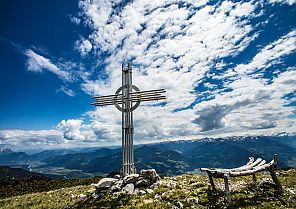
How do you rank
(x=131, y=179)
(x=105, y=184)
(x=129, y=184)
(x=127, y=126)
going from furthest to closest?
(x=127, y=126) < (x=105, y=184) < (x=131, y=179) < (x=129, y=184)

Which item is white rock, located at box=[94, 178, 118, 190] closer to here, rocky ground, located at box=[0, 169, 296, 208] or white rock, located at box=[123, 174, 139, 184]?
rocky ground, located at box=[0, 169, 296, 208]

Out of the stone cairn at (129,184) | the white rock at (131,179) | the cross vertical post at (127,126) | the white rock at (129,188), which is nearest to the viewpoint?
the white rock at (129,188)

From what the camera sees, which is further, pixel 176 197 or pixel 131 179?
pixel 131 179

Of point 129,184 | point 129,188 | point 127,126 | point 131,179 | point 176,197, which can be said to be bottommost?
point 176,197

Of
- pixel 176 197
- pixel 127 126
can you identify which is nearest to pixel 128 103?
pixel 127 126

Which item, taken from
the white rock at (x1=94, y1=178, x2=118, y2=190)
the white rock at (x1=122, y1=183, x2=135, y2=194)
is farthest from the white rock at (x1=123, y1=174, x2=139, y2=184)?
the white rock at (x1=94, y1=178, x2=118, y2=190)

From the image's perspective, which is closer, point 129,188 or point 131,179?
point 129,188

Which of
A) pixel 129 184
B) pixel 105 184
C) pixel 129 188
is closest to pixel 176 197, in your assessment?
pixel 129 188

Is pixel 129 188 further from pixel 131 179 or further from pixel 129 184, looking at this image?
pixel 131 179

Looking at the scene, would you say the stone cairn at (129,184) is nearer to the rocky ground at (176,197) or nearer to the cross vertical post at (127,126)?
the rocky ground at (176,197)

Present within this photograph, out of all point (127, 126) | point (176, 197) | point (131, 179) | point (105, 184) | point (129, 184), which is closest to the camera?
point (176, 197)

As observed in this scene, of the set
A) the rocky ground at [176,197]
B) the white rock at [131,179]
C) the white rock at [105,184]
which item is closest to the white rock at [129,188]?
the rocky ground at [176,197]

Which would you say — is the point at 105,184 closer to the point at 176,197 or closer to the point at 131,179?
the point at 131,179

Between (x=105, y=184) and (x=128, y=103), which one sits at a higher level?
(x=128, y=103)
